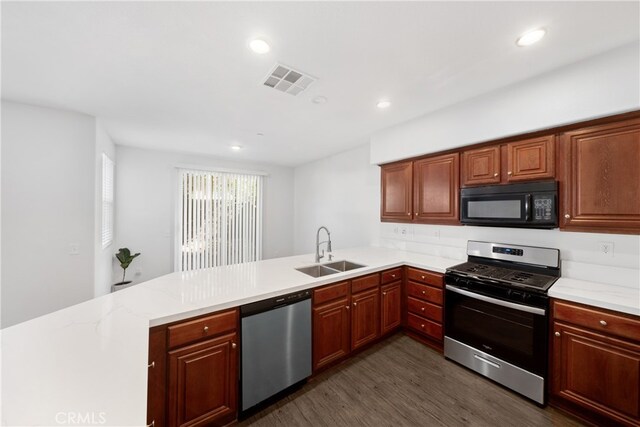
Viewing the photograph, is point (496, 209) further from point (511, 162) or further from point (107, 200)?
point (107, 200)

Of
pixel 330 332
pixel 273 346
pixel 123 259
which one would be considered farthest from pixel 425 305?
pixel 123 259

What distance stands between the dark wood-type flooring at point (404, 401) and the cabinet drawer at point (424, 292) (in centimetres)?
59

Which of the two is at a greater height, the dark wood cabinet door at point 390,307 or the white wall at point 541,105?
the white wall at point 541,105

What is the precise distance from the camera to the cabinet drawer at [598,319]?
151 cm

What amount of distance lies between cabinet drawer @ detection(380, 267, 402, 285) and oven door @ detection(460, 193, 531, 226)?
2.94ft

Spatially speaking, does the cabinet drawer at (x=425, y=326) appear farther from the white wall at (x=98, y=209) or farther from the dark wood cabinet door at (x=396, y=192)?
the white wall at (x=98, y=209)

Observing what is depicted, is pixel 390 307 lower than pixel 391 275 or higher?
lower

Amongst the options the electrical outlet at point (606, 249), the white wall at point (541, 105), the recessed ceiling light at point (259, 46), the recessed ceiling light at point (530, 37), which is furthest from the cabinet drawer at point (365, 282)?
the recessed ceiling light at point (530, 37)

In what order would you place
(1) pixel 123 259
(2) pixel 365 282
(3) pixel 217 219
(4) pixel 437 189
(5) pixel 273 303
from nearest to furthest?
1. (5) pixel 273 303
2. (2) pixel 365 282
3. (4) pixel 437 189
4. (1) pixel 123 259
5. (3) pixel 217 219

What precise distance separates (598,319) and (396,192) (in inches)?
84.8

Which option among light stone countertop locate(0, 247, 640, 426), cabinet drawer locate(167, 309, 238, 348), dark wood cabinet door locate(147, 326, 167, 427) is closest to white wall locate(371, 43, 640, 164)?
light stone countertop locate(0, 247, 640, 426)

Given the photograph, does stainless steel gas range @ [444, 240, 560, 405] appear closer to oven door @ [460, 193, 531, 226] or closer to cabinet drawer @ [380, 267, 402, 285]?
oven door @ [460, 193, 531, 226]

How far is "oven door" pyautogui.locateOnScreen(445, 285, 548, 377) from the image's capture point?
184cm

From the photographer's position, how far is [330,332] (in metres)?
2.21
